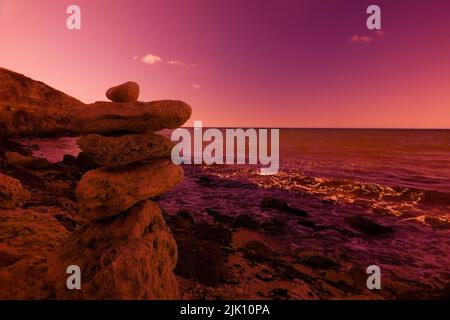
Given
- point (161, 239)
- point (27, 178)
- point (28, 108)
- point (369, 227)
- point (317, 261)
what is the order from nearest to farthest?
point (161, 239)
point (317, 261)
point (369, 227)
point (27, 178)
point (28, 108)

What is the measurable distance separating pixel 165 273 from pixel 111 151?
332cm

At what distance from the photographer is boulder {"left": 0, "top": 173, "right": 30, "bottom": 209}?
34.3 ft

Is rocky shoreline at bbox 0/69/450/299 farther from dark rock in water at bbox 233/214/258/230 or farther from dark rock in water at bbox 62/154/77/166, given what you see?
dark rock in water at bbox 62/154/77/166

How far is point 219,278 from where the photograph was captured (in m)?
7.72

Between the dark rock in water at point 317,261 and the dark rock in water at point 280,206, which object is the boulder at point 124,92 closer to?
the dark rock in water at point 317,261

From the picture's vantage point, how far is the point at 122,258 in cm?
518

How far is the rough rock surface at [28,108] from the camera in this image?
1849 inches

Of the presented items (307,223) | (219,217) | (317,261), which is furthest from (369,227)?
(219,217)

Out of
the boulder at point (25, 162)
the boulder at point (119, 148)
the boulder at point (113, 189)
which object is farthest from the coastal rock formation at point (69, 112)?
the boulder at point (25, 162)

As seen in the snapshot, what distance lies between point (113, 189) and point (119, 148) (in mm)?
1051

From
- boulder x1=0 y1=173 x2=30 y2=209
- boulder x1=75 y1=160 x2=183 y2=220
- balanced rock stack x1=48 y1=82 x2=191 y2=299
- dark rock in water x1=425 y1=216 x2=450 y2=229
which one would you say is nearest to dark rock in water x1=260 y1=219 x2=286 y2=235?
balanced rock stack x1=48 y1=82 x2=191 y2=299

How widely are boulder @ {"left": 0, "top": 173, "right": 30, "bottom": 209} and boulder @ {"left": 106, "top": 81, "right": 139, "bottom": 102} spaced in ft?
25.3

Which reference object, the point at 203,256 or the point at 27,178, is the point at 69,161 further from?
the point at 203,256
